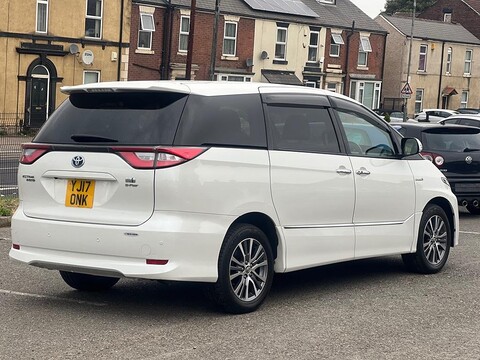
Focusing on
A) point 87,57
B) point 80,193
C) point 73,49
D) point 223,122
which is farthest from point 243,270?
point 87,57

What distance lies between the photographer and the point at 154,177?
6930mm

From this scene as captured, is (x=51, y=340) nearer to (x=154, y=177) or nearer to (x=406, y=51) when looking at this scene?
(x=154, y=177)

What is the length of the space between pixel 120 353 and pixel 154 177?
1389 millimetres

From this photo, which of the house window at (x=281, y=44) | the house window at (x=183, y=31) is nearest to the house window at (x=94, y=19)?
the house window at (x=183, y=31)

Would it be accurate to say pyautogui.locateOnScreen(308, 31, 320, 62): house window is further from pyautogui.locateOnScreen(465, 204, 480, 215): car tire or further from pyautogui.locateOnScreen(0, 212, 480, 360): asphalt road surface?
pyautogui.locateOnScreen(0, 212, 480, 360): asphalt road surface

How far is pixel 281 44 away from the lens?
48094 mm

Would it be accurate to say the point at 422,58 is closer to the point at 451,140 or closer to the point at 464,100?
the point at 464,100

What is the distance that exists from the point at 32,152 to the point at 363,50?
47.3 meters

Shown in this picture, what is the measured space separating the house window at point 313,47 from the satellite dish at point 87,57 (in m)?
15.0

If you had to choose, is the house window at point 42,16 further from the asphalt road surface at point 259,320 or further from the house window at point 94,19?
the asphalt road surface at point 259,320

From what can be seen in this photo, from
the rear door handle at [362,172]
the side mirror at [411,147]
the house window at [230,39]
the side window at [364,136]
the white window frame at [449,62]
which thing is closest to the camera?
the rear door handle at [362,172]

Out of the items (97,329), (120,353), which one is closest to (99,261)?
(97,329)

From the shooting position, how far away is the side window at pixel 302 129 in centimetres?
789

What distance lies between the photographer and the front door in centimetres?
3684
